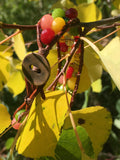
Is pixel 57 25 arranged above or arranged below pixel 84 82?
above

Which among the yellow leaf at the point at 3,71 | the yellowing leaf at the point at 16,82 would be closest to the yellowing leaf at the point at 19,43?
the yellow leaf at the point at 3,71

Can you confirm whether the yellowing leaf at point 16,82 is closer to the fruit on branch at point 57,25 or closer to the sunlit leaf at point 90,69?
the sunlit leaf at point 90,69

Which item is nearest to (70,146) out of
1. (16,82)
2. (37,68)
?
(37,68)

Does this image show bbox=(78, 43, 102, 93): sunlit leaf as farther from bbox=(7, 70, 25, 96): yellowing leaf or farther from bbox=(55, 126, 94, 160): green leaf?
bbox=(7, 70, 25, 96): yellowing leaf

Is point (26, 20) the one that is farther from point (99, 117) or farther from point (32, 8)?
point (99, 117)

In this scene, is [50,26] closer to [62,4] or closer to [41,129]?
[41,129]

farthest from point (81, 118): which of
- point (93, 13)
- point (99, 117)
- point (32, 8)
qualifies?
point (32, 8)

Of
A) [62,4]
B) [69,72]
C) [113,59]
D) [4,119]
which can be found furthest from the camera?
[62,4]
